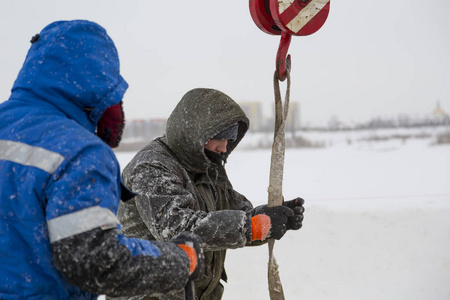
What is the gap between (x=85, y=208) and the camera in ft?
3.50

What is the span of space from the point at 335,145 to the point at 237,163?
3.11 m

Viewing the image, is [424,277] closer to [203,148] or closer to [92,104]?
[203,148]

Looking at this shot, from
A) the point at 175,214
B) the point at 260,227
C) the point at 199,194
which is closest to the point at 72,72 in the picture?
the point at 175,214

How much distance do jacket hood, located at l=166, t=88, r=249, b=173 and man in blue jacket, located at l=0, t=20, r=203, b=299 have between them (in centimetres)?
99

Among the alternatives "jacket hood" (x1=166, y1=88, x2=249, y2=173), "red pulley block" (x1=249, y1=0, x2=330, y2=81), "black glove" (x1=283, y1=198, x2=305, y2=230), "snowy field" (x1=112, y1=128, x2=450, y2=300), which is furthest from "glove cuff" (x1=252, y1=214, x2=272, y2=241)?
"snowy field" (x1=112, y1=128, x2=450, y2=300)

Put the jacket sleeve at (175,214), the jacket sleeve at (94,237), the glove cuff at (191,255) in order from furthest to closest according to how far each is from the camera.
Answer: the jacket sleeve at (175,214)
the glove cuff at (191,255)
the jacket sleeve at (94,237)

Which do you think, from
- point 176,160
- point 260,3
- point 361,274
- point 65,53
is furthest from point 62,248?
point 361,274

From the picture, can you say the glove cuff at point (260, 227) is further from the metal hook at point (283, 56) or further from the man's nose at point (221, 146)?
the metal hook at point (283, 56)

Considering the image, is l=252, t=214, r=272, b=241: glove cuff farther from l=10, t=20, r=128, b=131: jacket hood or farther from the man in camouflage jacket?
l=10, t=20, r=128, b=131: jacket hood

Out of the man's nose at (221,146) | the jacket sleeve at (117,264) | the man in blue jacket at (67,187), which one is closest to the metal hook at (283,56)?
the man's nose at (221,146)

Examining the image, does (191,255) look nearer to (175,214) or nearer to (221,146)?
(175,214)

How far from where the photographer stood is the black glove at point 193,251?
4.25 feet

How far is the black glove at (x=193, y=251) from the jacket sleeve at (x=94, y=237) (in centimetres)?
12

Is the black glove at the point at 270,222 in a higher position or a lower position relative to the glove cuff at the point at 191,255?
lower
